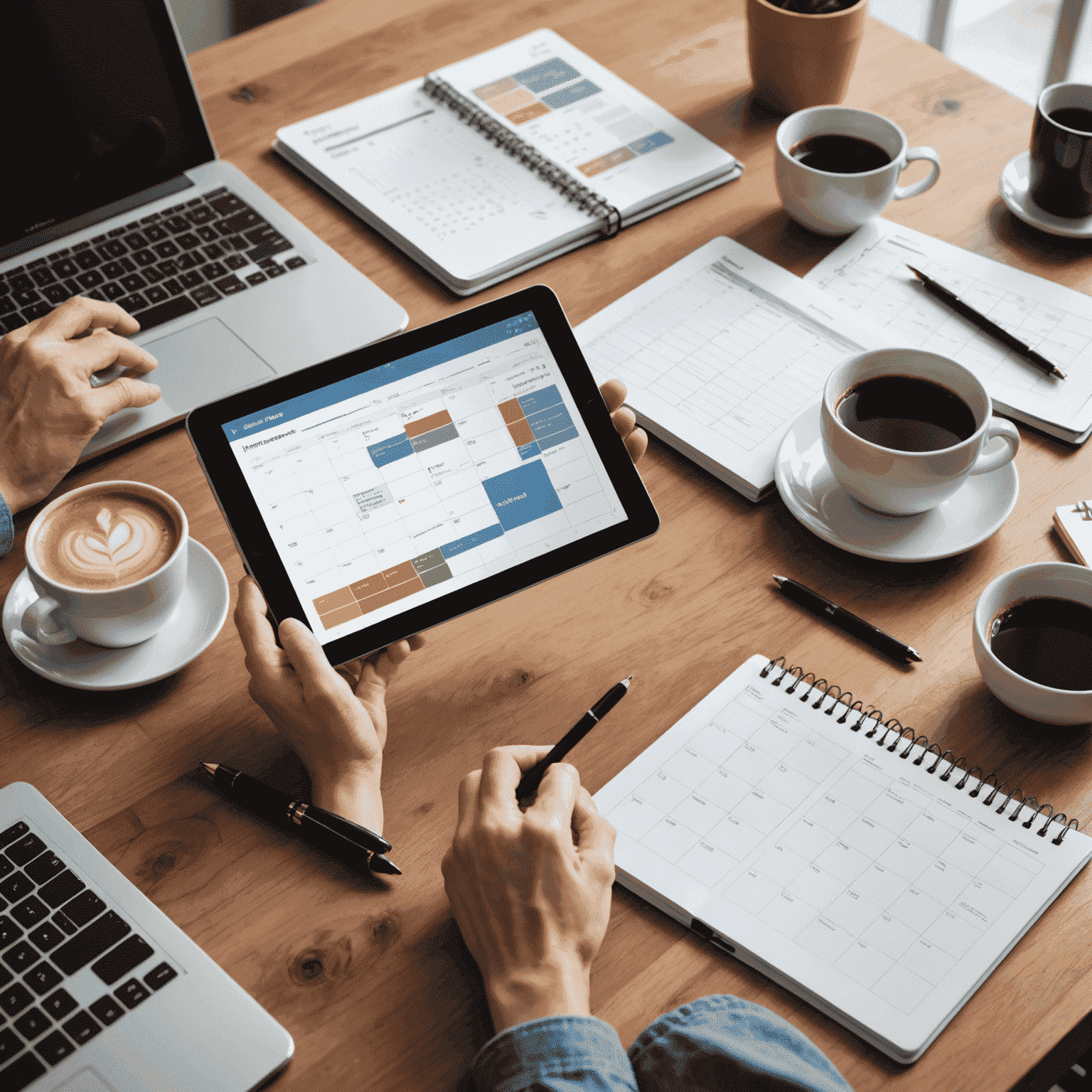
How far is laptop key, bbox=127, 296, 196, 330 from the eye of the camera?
3.91 feet

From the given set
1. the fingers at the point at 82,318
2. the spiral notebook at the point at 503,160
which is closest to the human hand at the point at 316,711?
the fingers at the point at 82,318

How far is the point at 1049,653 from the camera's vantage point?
88 cm

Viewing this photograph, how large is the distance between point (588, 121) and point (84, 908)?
111cm

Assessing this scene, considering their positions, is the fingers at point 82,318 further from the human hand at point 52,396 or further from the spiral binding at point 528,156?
the spiral binding at point 528,156

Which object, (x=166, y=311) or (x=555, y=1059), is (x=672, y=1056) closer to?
(x=555, y=1059)

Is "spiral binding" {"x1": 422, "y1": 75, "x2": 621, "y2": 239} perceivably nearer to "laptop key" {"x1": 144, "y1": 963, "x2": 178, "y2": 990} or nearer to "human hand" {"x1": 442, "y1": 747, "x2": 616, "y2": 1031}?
"human hand" {"x1": 442, "y1": 747, "x2": 616, "y2": 1031}

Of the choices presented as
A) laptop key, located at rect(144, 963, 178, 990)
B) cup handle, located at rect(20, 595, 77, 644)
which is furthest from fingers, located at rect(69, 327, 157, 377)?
laptop key, located at rect(144, 963, 178, 990)

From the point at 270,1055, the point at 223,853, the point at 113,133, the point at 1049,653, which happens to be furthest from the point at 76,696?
the point at 1049,653

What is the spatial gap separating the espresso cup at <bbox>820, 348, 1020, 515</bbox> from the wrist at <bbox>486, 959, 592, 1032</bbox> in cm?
49

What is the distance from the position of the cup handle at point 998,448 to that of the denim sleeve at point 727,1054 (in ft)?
1.72

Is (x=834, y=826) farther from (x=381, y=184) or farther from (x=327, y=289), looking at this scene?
(x=381, y=184)

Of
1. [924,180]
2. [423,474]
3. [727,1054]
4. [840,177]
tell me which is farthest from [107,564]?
[924,180]

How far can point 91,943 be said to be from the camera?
29.9 inches

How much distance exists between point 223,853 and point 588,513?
0.39 meters
